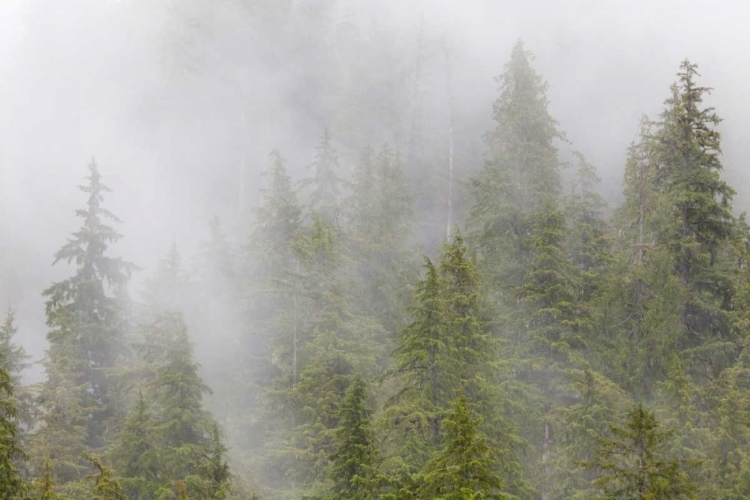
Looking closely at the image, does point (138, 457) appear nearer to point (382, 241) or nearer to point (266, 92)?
point (382, 241)

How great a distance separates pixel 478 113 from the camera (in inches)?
2453

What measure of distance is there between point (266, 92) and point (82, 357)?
1614 inches

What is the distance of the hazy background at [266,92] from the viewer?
191 ft

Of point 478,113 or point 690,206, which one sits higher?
point 478,113

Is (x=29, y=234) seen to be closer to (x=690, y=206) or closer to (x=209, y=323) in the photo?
(x=209, y=323)

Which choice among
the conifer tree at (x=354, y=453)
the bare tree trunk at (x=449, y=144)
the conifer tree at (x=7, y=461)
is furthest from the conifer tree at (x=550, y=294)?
the bare tree trunk at (x=449, y=144)

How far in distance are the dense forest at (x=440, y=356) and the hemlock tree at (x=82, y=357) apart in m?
0.13

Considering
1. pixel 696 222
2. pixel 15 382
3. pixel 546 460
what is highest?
pixel 696 222

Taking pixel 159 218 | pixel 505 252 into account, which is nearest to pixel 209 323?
pixel 505 252

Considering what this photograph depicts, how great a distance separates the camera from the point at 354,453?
48.6ft

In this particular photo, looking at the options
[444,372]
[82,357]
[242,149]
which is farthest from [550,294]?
[242,149]

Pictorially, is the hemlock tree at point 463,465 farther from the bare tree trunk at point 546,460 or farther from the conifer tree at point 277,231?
the conifer tree at point 277,231

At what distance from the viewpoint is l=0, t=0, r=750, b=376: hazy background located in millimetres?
58250

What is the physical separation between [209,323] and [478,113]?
3843 centimetres
